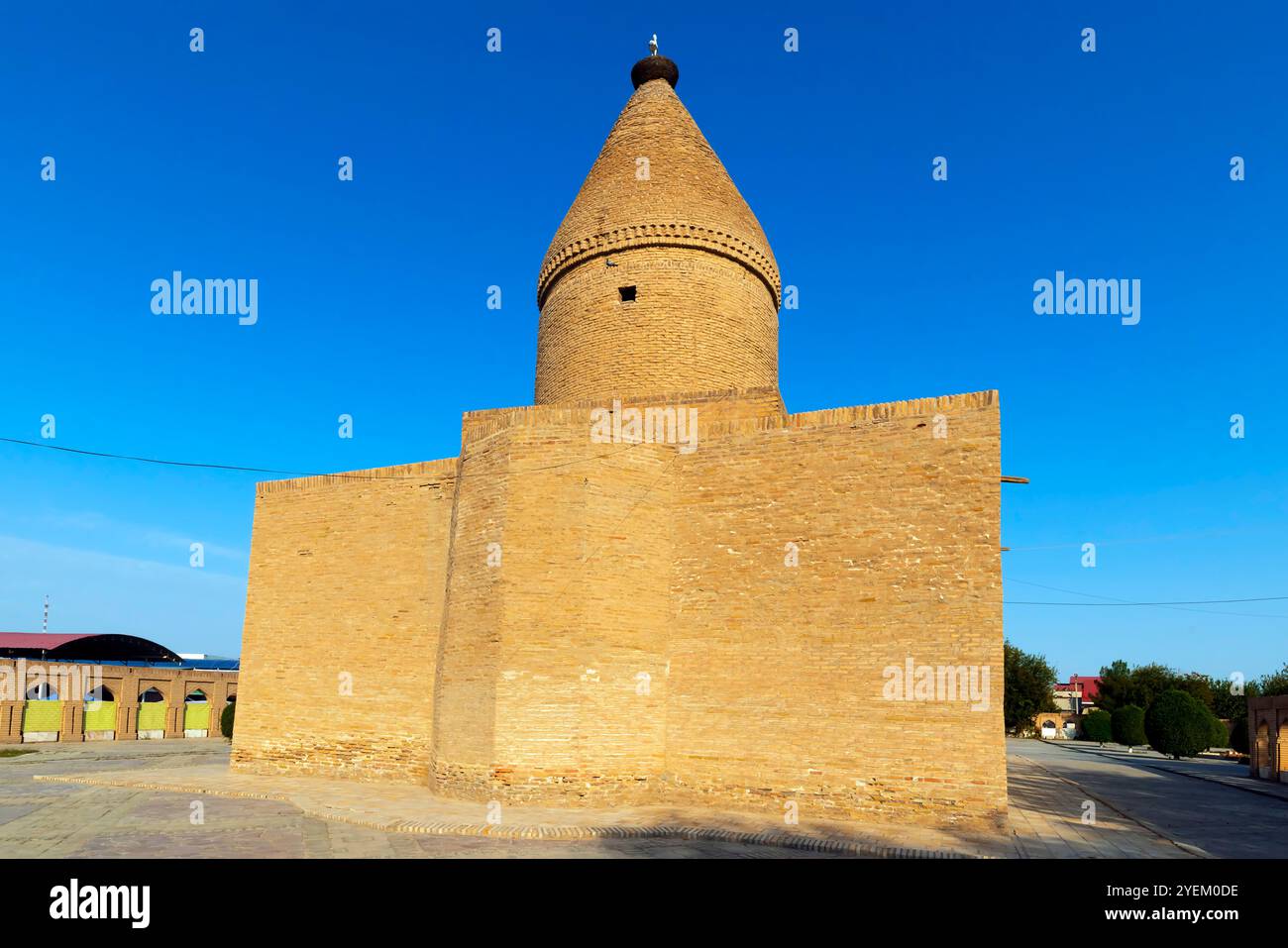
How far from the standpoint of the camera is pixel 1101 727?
41469 mm

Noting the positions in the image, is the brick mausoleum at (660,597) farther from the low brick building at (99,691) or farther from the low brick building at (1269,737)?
the low brick building at (99,691)

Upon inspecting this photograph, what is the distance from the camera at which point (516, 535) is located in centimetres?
1189

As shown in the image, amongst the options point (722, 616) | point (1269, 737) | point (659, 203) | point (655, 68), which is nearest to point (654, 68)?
point (655, 68)

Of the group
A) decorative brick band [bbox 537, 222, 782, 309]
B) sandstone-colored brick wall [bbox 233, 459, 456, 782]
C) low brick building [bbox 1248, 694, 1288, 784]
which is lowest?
low brick building [bbox 1248, 694, 1288, 784]

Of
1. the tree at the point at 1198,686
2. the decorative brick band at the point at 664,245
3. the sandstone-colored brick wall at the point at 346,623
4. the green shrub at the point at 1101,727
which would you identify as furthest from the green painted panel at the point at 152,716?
the tree at the point at 1198,686

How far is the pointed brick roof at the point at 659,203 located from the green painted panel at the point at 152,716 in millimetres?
23350

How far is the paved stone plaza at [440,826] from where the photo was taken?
28.4 feet

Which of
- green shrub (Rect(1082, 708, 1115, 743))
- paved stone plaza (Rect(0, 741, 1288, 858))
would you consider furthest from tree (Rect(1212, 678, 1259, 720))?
paved stone plaza (Rect(0, 741, 1288, 858))

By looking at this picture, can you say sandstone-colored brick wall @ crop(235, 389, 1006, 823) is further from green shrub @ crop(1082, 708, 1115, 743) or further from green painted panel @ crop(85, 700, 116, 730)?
green shrub @ crop(1082, 708, 1115, 743)

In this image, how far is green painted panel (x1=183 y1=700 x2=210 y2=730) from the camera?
105 feet

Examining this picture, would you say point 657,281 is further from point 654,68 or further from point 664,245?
point 654,68

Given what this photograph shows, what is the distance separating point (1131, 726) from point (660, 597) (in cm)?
3395

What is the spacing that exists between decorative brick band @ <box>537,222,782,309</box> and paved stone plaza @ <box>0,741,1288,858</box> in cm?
944
